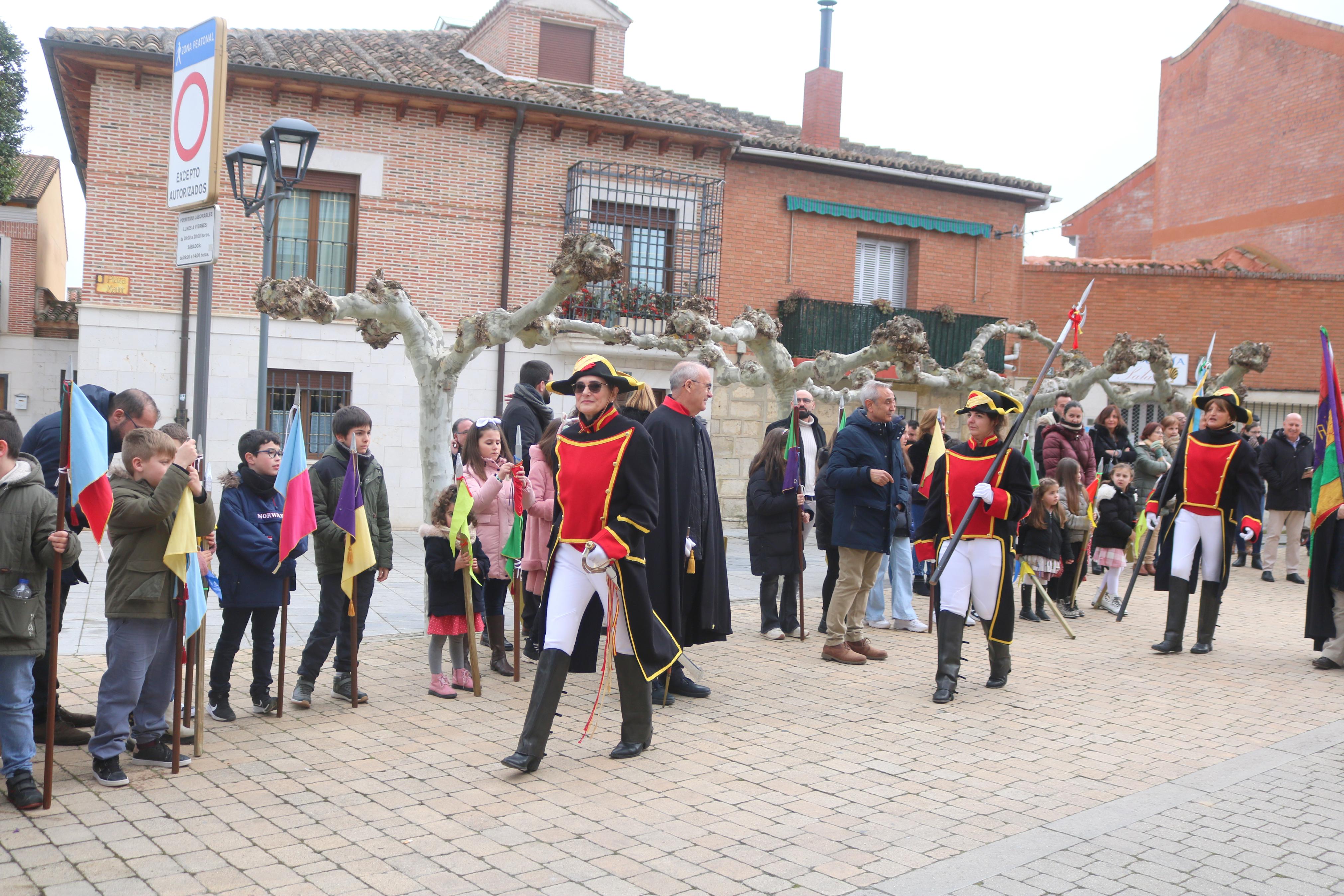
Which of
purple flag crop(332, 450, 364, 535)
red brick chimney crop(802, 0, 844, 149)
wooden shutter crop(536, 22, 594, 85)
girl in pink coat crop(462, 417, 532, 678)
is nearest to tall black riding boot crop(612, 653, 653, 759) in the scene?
girl in pink coat crop(462, 417, 532, 678)

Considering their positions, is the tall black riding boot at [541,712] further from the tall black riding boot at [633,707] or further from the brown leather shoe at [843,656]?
the brown leather shoe at [843,656]

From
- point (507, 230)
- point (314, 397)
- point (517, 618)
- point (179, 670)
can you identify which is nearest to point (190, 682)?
point (179, 670)

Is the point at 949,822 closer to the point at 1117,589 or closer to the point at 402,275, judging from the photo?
the point at 1117,589

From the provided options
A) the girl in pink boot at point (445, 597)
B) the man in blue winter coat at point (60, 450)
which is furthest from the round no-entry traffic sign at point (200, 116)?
the girl in pink boot at point (445, 597)

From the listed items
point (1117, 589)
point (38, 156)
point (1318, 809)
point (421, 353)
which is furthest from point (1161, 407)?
point (38, 156)

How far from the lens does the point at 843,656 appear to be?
7859 mm

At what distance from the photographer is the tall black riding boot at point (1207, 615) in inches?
341

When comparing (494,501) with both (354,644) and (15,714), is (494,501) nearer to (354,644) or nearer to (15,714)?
(354,644)

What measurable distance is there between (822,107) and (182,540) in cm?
2030

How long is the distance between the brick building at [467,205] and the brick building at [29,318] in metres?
3.57

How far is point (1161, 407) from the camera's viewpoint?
22562 millimetres

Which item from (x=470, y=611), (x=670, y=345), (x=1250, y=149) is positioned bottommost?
(x=470, y=611)

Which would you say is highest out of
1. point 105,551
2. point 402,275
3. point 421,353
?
point 402,275

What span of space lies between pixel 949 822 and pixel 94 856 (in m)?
3.33
